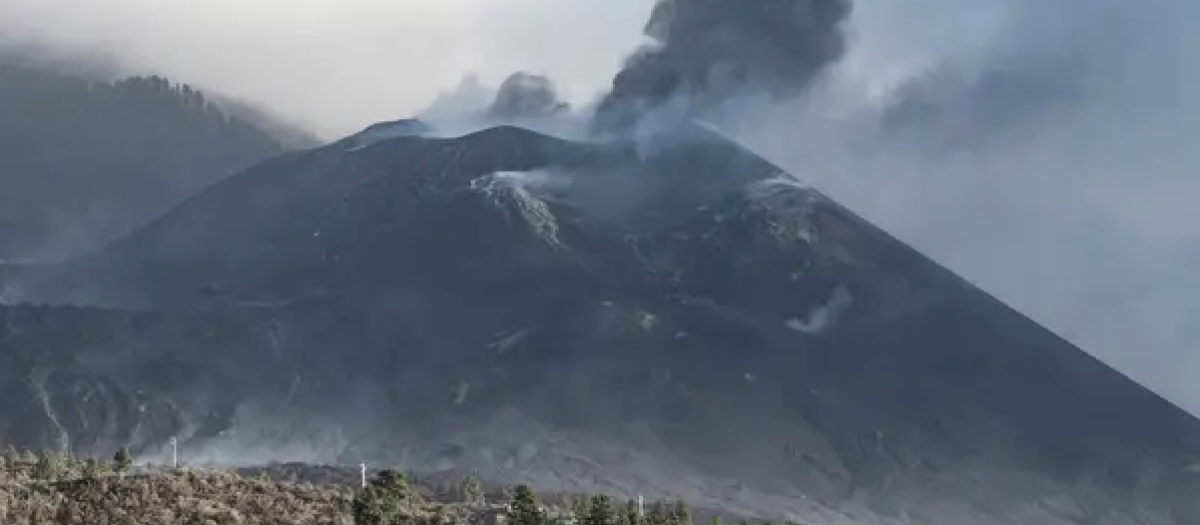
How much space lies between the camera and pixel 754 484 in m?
192

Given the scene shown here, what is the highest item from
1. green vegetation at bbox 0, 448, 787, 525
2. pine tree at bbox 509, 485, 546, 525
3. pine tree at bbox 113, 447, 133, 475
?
pine tree at bbox 113, 447, 133, 475

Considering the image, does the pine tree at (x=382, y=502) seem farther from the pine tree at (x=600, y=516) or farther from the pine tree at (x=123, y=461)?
the pine tree at (x=123, y=461)

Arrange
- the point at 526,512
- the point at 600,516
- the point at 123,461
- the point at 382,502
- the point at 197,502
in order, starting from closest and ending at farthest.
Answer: the point at 197,502
the point at 382,502
the point at 526,512
the point at 600,516
the point at 123,461

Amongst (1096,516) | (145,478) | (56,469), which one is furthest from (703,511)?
(145,478)

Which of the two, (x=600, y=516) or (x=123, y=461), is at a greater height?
(x=123, y=461)

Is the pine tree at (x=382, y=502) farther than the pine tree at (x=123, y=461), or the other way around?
the pine tree at (x=123, y=461)

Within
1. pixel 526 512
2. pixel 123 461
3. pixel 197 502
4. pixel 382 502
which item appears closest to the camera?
pixel 197 502

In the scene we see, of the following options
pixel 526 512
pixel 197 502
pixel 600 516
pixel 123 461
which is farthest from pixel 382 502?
pixel 123 461

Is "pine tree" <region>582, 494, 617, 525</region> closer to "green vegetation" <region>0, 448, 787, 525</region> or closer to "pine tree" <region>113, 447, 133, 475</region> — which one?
"green vegetation" <region>0, 448, 787, 525</region>

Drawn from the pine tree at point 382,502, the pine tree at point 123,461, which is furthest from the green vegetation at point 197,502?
the pine tree at point 123,461

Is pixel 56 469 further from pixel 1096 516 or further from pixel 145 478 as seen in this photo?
pixel 1096 516

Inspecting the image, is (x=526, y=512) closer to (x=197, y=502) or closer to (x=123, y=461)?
(x=197, y=502)

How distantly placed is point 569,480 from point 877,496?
37.5 m

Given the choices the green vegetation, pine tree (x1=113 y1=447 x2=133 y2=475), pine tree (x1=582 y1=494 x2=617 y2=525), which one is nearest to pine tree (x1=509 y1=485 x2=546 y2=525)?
the green vegetation
